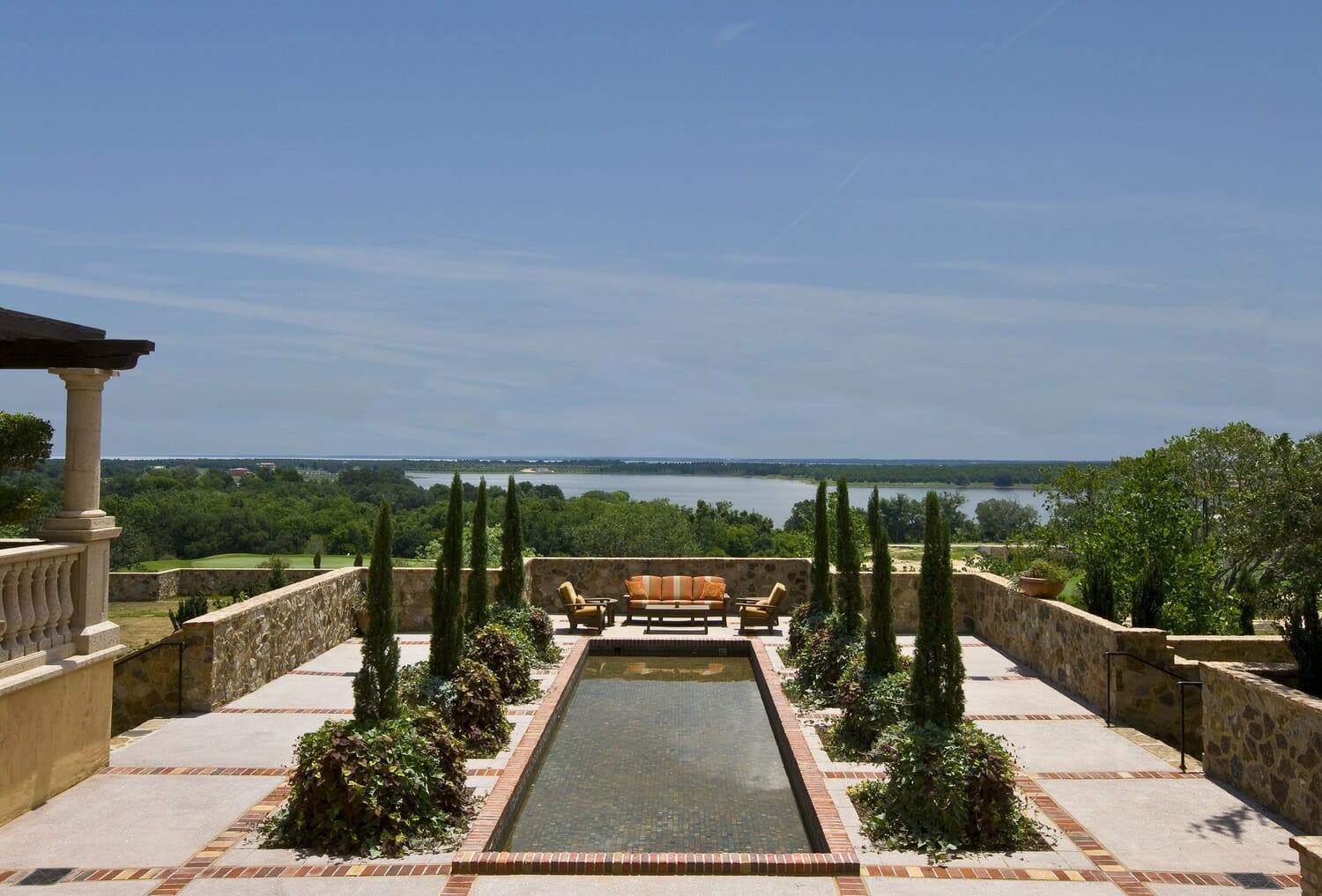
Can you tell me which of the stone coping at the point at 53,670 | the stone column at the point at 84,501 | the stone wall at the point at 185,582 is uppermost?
the stone column at the point at 84,501

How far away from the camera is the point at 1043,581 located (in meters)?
13.4

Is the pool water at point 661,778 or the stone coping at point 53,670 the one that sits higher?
the stone coping at point 53,670

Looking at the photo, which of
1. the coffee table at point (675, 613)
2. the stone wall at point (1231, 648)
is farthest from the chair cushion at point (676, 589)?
the stone wall at point (1231, 648)

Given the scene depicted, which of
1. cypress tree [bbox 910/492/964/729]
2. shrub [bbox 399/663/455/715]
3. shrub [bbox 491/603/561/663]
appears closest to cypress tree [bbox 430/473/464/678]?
shrub [bbox 399/663/455/715]

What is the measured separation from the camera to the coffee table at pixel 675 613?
51.3 ft

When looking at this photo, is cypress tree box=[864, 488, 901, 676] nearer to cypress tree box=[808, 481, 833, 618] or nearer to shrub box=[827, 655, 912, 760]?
shrub box=[827, 655, 912, 760]

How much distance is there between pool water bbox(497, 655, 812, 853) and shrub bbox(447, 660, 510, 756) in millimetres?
532

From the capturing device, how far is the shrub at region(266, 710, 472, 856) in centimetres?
→ 629

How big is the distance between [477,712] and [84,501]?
3.75 metres

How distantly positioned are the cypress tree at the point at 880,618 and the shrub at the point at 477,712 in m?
3.58

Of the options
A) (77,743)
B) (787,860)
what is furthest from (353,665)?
(787,860)

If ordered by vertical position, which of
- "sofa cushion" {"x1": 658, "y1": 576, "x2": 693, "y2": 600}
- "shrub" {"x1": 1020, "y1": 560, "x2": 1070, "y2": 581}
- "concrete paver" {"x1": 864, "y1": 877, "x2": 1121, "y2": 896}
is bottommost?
"concrete paver" {"x1": 864, "y1": 877, "x2": 1121, "y2": 896}

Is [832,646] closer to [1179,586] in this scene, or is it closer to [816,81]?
[1179,586]

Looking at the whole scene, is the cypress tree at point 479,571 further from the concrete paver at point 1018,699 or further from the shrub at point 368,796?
the concrete paver at point 1018,699
